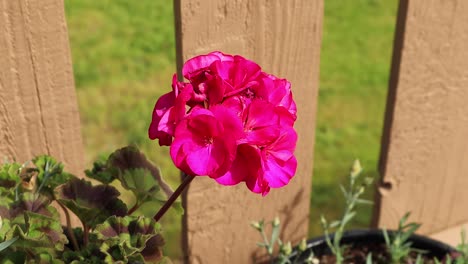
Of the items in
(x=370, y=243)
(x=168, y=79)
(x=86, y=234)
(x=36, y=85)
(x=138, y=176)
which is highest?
(x=36, y=85)

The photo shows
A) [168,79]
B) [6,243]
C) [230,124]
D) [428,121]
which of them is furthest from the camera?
[168,79]

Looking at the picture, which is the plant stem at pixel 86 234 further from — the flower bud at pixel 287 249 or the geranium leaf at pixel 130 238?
the flower bud at pixel 287 249

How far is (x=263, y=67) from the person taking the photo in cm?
147

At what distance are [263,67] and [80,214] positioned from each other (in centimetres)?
52

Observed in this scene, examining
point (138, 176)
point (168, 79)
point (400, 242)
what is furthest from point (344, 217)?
point (168, 79)

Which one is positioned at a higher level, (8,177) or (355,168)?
(8,177)

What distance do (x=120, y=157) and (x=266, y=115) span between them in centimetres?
35

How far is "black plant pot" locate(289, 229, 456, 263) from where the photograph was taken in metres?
1.73

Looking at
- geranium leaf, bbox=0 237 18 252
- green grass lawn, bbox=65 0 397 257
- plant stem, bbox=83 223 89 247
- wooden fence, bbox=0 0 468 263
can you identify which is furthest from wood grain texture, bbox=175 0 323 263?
green grass lawn, bbox=65 0 397 257

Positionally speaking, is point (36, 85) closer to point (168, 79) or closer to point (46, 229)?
point (46, 229)

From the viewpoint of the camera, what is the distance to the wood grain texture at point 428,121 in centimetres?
161

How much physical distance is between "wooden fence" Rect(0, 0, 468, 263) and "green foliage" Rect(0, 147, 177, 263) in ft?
0.49

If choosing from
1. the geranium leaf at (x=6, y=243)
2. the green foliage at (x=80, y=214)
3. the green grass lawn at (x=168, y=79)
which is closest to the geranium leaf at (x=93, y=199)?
the green foliage at (x=80, y=214)

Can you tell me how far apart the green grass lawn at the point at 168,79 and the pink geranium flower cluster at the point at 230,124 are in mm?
1327
